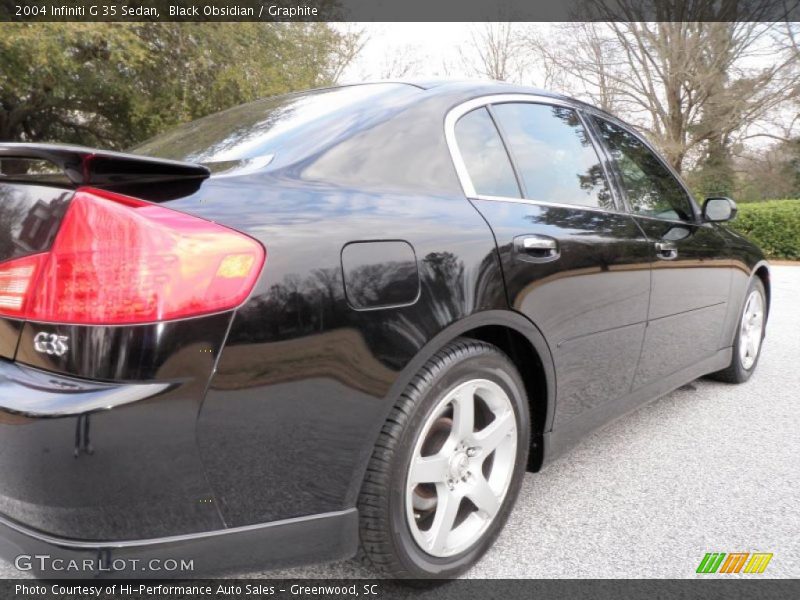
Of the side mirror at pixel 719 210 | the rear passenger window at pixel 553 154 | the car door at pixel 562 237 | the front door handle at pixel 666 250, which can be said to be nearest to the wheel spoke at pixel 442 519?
the car door at pixel 562 237

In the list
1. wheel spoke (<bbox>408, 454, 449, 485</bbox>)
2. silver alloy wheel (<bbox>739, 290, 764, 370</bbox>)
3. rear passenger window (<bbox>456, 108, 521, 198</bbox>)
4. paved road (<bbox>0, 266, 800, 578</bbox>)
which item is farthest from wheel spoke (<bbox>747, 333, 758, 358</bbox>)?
Result: wheel spoke (<bbox>408, 454, 449, 485</bbox>)

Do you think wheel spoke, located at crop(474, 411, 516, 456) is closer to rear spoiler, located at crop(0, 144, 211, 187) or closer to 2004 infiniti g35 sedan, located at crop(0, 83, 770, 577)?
2004 infiniti g35 sedan, located at crop(0, 83, 770, 577)

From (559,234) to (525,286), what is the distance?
324mm

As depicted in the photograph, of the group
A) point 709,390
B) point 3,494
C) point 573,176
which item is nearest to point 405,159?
point 573,176

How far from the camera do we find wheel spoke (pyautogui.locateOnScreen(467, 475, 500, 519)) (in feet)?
6.29

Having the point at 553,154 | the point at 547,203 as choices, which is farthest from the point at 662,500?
the point at 553,154

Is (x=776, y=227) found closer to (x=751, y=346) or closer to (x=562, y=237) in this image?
(x=751, y=346)

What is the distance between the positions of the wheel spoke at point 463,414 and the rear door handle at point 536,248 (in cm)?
49

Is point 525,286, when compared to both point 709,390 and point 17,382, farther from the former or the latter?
point 709,390

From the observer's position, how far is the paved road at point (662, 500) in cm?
201

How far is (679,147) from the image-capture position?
2138cm

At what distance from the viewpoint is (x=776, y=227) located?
1503 centimetres

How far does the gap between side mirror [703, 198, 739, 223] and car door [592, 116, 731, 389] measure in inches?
2.8

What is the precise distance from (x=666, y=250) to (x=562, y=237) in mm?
873
